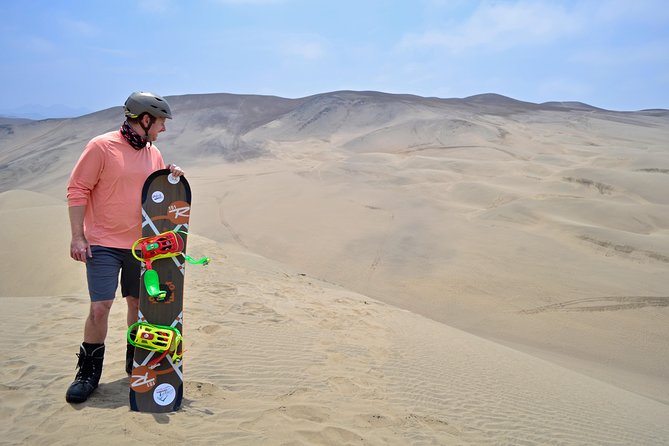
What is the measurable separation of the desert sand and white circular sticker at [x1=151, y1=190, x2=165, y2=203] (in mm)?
1387

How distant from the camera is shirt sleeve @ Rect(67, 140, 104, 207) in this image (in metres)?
2.76

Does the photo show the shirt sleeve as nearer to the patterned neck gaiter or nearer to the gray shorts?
the patterned neck gaiter

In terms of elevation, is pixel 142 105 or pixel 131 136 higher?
pixel 142 105

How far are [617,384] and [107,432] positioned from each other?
225 inches

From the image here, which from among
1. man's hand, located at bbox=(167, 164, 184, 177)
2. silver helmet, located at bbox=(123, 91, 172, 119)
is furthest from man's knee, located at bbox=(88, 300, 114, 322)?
silver helmet, located at bbox=(123, 91, 172, 119)

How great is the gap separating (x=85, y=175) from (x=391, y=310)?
188 inches

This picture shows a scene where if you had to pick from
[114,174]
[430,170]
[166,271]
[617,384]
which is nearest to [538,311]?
[617,384]

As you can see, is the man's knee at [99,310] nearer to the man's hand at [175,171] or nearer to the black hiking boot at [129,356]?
the black hiking boot at [129,356]

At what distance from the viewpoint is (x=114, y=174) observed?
9.37 ft

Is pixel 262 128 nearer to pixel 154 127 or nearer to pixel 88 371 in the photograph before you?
pixel 154 127

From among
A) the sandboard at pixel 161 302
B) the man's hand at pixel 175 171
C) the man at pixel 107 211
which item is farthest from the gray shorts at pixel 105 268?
the man's hand at pixel 175 171

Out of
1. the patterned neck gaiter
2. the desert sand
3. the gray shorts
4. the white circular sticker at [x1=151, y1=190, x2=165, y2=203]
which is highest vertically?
the patterned neck gaiter

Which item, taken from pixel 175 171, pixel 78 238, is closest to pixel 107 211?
pixel 78 238

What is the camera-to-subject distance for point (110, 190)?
2.87 m
